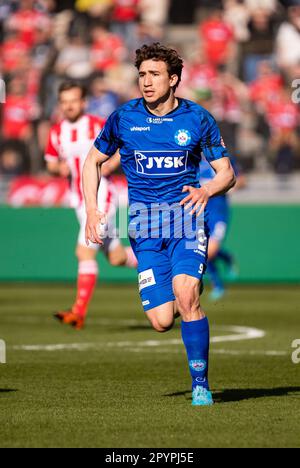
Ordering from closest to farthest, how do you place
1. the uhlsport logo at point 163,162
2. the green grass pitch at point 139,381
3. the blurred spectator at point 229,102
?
the green grass pitch at point 139,381
the uhlsport logo at point 163,162
the blurred spectator at point 229,102

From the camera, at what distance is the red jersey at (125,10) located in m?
25.2

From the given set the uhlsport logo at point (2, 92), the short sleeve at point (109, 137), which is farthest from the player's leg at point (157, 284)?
the uhlsport logo at point (2, 92)

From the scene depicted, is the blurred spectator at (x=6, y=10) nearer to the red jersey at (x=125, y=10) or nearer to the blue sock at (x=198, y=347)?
the red jersey at (x=125, y=10)

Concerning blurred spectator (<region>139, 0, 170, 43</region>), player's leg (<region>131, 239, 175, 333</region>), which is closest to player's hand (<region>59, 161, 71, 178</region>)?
player's leg (<region>131, 239, 175, 333</region>)

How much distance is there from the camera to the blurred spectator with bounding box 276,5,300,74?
23869 millimetres

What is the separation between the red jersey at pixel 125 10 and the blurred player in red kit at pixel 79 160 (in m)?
11.9


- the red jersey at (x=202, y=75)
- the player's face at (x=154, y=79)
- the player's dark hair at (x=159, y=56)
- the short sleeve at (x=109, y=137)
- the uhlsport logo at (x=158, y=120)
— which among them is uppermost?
the player's dark hair at (x=159, y=56)

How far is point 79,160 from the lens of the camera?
45.1 feet

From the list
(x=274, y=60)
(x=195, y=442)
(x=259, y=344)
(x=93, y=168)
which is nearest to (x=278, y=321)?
(x=259, y=344)

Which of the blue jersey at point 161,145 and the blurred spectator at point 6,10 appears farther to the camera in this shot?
the blurred spectator at point 6,10

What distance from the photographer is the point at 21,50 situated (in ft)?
81.0

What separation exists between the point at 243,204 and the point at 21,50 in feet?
21.9

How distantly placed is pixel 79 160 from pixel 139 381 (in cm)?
491

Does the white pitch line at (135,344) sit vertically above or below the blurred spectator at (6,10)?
below
